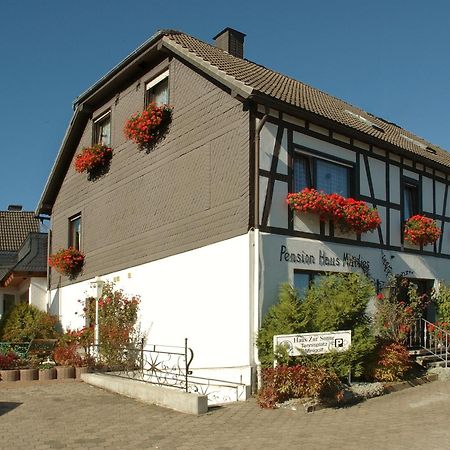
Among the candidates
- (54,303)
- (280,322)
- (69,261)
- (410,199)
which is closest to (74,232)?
(69,261)

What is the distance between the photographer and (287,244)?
1208 cm

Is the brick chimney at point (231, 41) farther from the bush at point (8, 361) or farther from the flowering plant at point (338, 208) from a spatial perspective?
the bush at point (8, 361)

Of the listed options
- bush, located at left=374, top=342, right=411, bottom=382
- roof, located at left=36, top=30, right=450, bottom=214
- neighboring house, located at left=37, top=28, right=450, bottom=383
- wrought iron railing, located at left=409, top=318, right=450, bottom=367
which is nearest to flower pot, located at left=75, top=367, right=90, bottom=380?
neighboring house, located at left=37, top=28, right=450, bottom=383

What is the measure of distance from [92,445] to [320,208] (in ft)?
21.2

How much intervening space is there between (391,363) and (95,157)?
32.1 feet

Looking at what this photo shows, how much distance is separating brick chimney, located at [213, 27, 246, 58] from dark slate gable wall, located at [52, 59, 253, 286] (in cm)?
331

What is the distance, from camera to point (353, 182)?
46.0 feet

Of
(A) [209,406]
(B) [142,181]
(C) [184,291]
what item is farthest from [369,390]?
(B) [142,181]

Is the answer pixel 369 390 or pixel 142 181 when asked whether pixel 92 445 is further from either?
pixel 142 181

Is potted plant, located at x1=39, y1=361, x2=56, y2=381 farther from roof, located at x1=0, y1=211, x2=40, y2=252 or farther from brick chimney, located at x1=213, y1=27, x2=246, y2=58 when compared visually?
roof, located at x1=0, y1=211, x2=40, y2=252

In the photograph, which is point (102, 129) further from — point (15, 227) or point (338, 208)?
point (15, 227)

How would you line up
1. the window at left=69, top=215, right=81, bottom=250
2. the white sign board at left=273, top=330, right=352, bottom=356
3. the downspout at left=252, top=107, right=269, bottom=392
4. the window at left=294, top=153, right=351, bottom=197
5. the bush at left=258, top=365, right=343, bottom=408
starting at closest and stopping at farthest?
1. the bush at left=258, top=365, right=343, bottom=408
2. the white sign board at left=273, top=330, right=352, bottom=356
3. the downspout at left=252, top=107, right=269, bottom=392
4. the window at left=294, top=153, right=351, bottom=197
5. the window at left=69, top=215, right=81, bottom=250

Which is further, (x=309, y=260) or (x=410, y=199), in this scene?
(x=410, y=199)

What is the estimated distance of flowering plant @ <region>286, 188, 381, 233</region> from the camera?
1213cm
